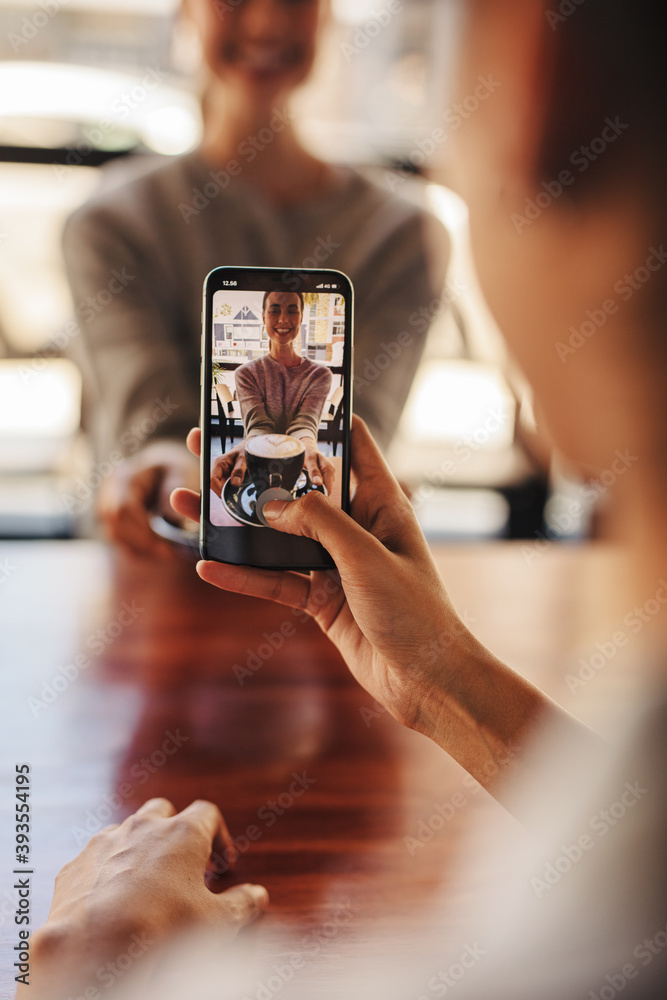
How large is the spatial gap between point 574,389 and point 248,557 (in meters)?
0.30

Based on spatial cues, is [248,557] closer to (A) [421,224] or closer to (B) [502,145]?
(B) [502,145]

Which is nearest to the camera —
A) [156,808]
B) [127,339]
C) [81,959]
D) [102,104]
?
[81,959]

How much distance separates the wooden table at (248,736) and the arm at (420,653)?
2.8 inches

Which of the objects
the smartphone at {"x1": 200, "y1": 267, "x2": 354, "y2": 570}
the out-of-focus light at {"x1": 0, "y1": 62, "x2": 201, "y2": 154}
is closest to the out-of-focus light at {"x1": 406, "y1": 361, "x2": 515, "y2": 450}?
the out-of-focus light at {"x1": 0, "y1": 62, "x2": 201, "y2": 154}

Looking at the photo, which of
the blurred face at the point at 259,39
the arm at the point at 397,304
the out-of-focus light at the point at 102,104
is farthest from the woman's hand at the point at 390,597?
the out-of-focus light at the point at 102,104

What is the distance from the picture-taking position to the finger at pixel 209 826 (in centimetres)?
45

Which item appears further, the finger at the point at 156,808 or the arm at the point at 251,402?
the arm at the point at 251,402

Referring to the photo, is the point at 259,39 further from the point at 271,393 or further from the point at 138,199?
the point at 271,393

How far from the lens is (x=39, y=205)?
2.45 metres

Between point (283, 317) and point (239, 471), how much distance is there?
0.44 ft

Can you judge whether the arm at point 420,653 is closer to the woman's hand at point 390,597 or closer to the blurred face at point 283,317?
the woman's hand at point 390,597

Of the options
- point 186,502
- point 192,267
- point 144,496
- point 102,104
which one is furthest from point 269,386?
point 102,104

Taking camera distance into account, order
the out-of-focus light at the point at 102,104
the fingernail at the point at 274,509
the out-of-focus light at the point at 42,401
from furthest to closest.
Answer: the out-of-focus light at the point at 42,401 → the out-of-focus light at the point at 102,104 → the fingernail at the point at 274,509

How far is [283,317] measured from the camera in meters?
0.59
